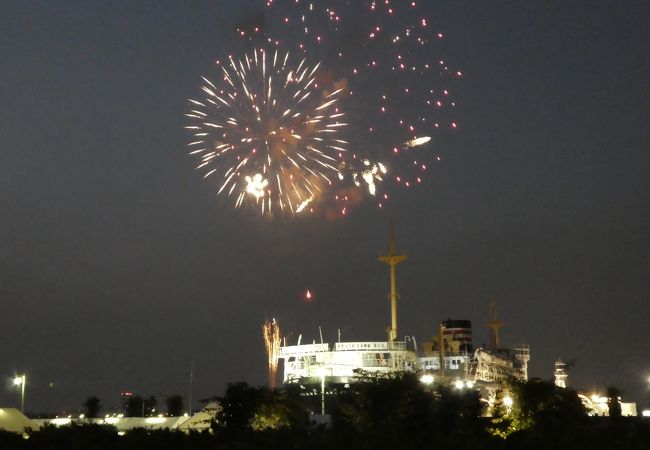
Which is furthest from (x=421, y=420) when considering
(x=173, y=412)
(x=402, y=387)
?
(x=173, y=412)

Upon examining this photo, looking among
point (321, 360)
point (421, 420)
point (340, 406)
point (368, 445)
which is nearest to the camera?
point (368, 445)

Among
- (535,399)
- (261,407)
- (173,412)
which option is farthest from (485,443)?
(173,412)

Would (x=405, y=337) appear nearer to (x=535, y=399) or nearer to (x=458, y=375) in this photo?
(x=458, y=375)

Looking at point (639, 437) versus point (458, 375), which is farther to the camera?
point (458, 375)

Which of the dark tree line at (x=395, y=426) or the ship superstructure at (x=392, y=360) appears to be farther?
the ship superstructure at (x=392, y=360)

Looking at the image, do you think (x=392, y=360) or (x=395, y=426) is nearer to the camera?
(x=395, y=426)

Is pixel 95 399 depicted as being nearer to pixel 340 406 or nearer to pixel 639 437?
pixel 340 406

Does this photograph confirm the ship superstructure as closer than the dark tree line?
No

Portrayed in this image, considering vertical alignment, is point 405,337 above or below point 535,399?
above

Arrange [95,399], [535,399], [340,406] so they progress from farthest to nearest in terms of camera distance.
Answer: [95,399] → [535,399] → [340,406]
